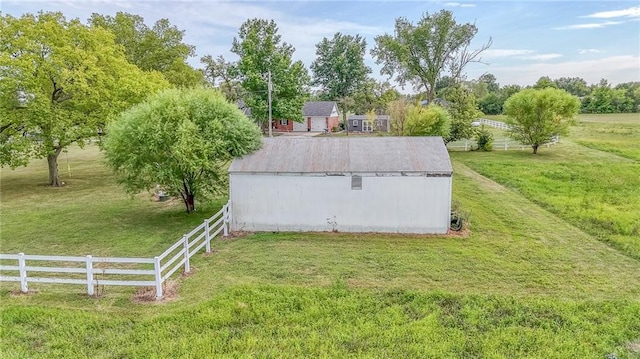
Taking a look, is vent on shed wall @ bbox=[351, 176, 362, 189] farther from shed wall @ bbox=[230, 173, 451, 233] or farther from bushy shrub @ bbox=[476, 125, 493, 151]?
bushy shrub @ bbox=[476, 125, 493, 151]

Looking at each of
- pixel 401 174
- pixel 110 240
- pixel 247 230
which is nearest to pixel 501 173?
pixel 401 174

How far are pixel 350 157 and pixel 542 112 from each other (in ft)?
74.5

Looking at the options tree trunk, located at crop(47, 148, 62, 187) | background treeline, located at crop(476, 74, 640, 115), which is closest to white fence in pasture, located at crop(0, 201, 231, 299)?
tree trunk, located at crop(47, 148, 62, 187)

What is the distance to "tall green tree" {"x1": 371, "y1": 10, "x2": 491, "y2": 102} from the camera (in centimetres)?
4022

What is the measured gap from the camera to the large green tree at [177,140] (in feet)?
43.9

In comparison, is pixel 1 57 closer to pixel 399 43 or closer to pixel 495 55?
pixel 399 43

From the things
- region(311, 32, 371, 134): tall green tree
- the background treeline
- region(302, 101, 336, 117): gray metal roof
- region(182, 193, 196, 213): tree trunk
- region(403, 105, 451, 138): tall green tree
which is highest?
region(311, 32, 371, 134): tall green tree

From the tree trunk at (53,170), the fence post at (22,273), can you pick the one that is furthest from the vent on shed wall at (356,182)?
the tree trunk at (53,170)

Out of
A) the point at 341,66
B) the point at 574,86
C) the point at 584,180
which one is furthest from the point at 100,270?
the point at 574,86

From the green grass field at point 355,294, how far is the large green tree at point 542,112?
15.4 meters

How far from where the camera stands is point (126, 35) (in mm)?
30656

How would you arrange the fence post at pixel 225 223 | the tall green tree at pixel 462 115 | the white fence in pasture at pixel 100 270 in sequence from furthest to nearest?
1. the tall green tree at pixel 462 115
2. the fence post at pixel 225 223
3. the white fence in pasture at pixel 100 270

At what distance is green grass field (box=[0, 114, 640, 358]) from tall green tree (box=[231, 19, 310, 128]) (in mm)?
22063

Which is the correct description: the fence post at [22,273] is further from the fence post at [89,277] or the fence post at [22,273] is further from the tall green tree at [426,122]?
the tall green tree at [426,122]
